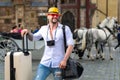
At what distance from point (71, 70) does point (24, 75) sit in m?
0.76

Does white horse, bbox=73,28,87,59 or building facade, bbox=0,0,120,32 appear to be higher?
white horse, bbox=73,28,87,59

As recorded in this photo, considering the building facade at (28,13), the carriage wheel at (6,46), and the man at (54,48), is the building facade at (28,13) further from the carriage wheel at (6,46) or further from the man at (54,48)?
the man at (54,48)

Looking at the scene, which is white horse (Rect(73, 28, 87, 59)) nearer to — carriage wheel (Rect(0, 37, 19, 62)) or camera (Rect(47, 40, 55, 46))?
carriage wheel (Rect(0, 37, 19, 62))

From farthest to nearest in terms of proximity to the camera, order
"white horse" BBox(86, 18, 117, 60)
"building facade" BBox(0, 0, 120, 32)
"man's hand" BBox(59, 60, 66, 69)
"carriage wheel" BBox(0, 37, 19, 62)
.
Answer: "building facade" BBox(0, 0, 120, 32) < "white horse" BBox(86, 18, 117, 60) < "carriage wheel" BBox(0, 37, 19, 62) < "man's hand" BBox(59, 60, 66, 69)

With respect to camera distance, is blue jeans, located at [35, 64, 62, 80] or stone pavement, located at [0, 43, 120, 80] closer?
blue jeans, located at [35, 64, 62, 80]

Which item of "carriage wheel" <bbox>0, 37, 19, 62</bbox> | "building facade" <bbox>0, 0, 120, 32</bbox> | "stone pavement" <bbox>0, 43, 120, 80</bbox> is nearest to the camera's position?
"stone pavement" <bbox>0, 43, 120, 80</bbox>

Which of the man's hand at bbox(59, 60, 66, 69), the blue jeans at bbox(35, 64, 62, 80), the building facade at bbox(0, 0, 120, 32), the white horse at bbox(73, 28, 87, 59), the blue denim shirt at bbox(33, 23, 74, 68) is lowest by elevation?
the building facade at bbox(0, 0, 120, 32)

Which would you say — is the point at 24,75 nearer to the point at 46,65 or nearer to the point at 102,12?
the point at 46,65

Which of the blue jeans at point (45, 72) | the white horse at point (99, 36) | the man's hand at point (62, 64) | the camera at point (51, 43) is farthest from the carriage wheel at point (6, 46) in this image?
the man's hand at point (62, 64)

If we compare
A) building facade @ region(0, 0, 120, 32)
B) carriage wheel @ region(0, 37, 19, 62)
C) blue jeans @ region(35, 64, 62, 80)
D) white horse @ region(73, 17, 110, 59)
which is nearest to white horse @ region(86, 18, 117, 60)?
white horse @ region(73, 17, 110, 59)

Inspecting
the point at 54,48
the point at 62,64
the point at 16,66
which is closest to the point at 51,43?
the point at 54,48

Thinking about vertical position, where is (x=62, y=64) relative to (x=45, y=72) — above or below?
above

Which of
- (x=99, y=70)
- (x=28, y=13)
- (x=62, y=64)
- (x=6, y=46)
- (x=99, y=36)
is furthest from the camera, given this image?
(x=28, y=13)

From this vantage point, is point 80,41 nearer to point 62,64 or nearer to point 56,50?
point 56,50
